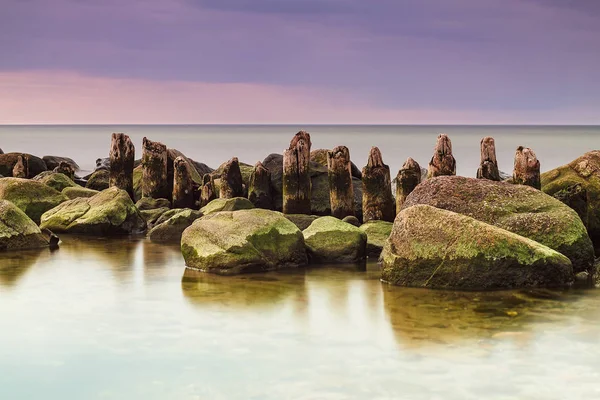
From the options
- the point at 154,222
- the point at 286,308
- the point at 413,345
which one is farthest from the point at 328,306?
the point at 154,222

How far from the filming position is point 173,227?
22203 millimetres

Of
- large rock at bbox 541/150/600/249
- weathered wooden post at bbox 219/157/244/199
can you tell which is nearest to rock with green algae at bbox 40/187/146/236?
weathered wooden post at bbox 219/157/244/199

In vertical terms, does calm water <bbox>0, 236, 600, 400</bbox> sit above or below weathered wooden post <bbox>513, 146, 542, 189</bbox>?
below

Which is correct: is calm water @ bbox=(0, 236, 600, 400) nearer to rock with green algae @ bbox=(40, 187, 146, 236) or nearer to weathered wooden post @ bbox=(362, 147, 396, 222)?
weathered wooden post @ bbox=(362, 147, 396, 222)

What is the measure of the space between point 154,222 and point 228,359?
12.5 m

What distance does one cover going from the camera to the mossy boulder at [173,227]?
22031mm

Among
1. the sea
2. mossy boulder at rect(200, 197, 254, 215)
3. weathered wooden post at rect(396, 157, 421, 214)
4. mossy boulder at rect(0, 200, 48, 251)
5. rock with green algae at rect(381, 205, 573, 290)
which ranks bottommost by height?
the sea

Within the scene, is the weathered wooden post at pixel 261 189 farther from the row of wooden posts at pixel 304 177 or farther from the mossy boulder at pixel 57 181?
the mossy boulder at pixel 57 181

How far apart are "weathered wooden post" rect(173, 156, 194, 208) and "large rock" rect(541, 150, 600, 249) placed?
1011 centimetres

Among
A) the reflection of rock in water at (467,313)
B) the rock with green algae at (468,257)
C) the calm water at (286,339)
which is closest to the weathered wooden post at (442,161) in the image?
the calm water at (286,339)

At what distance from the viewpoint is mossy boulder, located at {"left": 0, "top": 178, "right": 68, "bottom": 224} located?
23703 mm

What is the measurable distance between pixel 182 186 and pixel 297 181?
172 inches

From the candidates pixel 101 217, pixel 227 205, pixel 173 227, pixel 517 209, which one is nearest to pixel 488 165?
pixel 517 209

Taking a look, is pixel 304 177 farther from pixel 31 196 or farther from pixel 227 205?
pixel 31 196
